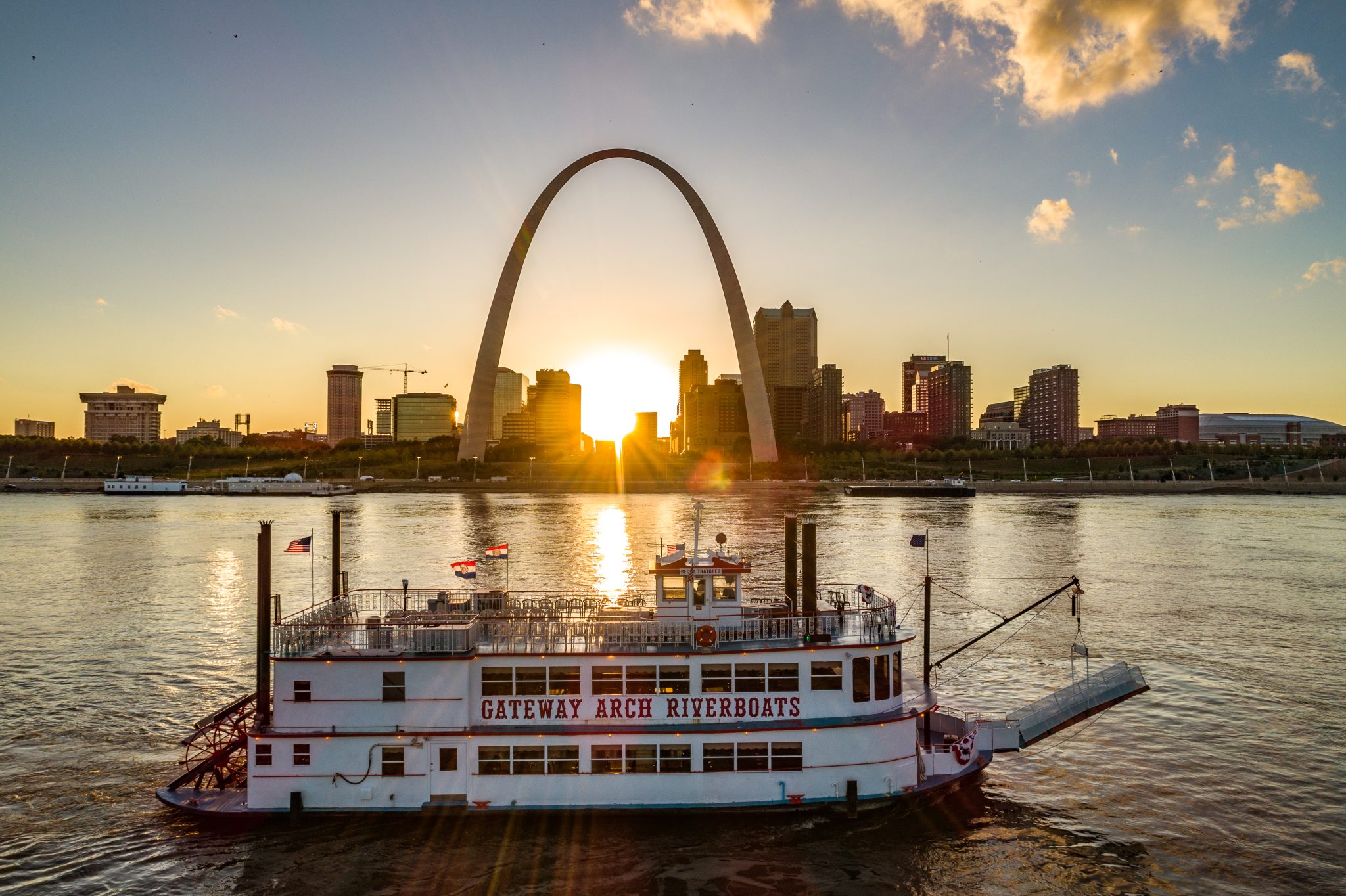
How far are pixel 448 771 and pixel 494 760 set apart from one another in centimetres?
89

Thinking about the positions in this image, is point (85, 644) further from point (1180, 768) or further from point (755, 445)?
point (755, 445)

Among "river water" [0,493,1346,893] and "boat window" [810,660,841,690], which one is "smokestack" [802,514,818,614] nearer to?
"boat window" [810,660,841,690]

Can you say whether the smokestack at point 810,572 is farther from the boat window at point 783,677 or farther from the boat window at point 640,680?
the boat window at point 640,680

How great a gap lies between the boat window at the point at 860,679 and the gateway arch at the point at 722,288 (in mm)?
85018

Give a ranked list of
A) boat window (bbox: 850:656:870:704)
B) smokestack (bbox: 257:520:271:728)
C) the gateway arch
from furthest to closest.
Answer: the gateway arch < smokestack (bbox: 257:520:271:728) < boat window (bbox: 850:656:870:704)

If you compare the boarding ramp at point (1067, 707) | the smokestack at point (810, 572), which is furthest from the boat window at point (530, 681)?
the boarding ramp at point (1067, 707)

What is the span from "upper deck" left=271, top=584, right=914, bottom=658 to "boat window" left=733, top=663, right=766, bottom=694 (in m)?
0.37

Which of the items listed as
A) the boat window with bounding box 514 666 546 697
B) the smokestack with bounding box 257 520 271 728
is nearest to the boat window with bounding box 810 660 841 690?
the boat window with bounding box 514 666 546 697

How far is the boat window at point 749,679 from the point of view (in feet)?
52.0

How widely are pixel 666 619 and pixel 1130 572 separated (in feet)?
131

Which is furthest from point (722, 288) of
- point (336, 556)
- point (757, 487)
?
point (336, 556)

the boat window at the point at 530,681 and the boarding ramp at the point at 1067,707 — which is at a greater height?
the boat window at the point at 530,681

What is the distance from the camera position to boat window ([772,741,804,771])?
51.3ft

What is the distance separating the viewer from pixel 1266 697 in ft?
81.4
